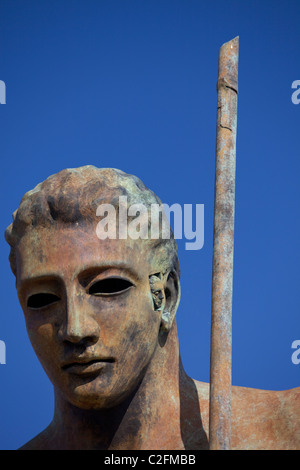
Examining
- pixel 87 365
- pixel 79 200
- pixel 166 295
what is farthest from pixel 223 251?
pixel 87 365

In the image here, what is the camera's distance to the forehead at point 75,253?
934 centimetres

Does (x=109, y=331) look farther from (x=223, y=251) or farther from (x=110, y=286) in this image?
(x=223, y=251)

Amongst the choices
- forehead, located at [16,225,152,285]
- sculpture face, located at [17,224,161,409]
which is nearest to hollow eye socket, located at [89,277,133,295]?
sculpture face, located at [17,224,161,409]

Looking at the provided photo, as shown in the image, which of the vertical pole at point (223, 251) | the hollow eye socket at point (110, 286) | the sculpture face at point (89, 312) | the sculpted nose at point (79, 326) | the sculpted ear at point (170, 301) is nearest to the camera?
the vertical pole at point (223, 251)

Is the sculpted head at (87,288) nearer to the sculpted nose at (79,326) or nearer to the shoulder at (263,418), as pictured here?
the sculpted nose at (79,326)

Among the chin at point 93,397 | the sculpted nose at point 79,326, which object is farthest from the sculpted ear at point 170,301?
the sculpted nose at point 79,326

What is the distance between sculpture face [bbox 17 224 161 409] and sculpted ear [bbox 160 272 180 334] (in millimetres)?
238

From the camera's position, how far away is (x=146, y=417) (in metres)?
9.72

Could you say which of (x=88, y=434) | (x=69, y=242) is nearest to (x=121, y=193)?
(x=69, y=242)

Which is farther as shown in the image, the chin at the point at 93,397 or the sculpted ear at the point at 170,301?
the sculpted ear at the point at 170,301

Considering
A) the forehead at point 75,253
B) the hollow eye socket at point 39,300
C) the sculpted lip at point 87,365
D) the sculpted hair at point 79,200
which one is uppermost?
the sculpted hair at point 79,200

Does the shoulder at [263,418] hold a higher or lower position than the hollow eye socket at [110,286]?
lower

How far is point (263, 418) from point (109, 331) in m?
1.58

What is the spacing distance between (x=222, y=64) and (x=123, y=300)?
7.06 feet
